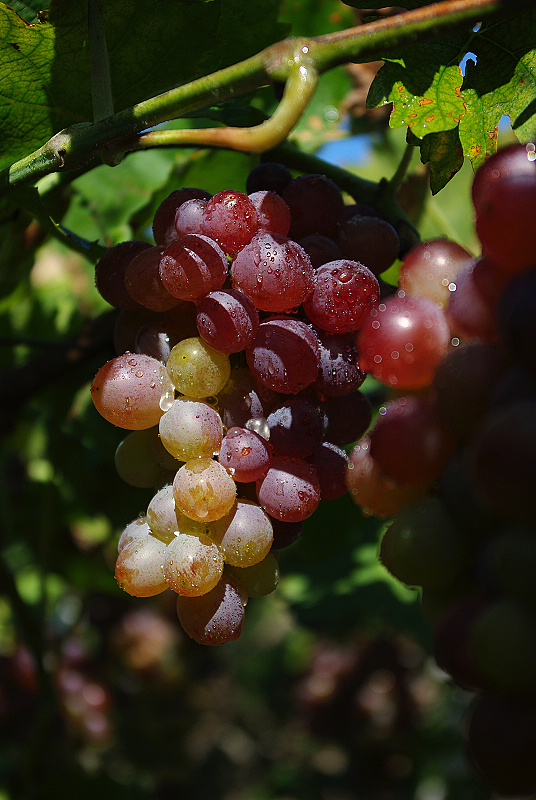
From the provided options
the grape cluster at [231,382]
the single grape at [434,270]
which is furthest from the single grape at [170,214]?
the single grape at [434,270]

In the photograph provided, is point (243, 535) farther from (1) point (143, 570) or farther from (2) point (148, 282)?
(2) point (148, 282)

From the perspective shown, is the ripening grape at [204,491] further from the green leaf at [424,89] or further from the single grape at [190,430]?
the green leaf at [424,89]

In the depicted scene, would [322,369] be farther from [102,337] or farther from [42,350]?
[42,350]

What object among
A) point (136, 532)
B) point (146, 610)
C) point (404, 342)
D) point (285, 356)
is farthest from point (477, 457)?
point (146, 610)

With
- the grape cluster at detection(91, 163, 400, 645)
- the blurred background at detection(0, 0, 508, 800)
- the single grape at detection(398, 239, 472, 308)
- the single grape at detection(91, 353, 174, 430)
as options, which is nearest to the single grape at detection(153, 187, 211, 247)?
the grape cluster at detection(91, 163, 400, 645)

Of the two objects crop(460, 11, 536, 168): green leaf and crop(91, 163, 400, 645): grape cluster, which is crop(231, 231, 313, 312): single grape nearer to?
crop(91, 163, 400, 645): grape cluster
